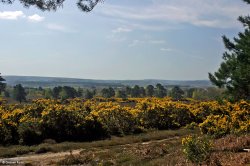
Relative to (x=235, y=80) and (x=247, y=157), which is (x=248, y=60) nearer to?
(x=235, y=80)

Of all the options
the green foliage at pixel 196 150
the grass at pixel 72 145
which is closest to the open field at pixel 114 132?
the grass at pixel 72 145

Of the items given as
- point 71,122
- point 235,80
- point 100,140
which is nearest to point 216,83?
point 235,80

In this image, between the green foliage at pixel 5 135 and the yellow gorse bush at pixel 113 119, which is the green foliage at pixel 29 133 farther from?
the green foliage at pixel 5 135

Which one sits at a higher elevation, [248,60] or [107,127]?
[248,60]

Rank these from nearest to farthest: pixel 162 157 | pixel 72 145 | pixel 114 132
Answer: pixel 162 157
pixel 72 145
pixel 114 132

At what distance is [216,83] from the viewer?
23625 millimetres

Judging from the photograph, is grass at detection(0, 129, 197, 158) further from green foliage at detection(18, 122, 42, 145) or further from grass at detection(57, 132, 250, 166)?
grass at detection(57, 132, 250, 166)

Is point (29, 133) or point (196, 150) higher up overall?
point (196, 150)

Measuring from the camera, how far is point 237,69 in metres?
21.3

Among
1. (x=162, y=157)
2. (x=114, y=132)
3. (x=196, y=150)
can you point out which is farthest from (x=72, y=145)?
(x=196, y=150)

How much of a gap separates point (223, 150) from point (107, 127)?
1566 cm

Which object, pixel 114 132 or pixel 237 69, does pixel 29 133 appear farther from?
pixel 237 69

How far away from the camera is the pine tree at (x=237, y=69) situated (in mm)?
21031

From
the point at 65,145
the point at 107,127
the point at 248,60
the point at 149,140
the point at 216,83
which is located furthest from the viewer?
the point at 107,127
